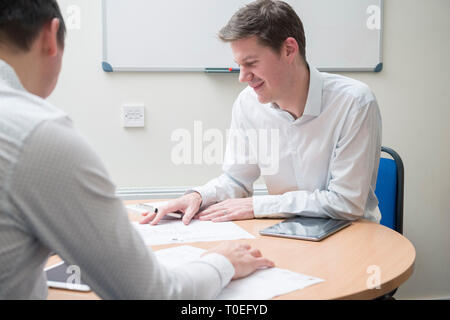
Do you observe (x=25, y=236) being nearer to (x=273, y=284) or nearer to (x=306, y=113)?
(x=273, y=284)

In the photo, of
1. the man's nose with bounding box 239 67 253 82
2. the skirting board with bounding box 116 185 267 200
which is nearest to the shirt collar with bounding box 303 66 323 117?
the man's nose with bounding box 239 67 253 82

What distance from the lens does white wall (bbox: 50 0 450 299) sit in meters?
2.12

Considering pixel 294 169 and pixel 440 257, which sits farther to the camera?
pixel 440 257

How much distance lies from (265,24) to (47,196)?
1117mm

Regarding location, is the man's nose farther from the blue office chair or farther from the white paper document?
the white paper document

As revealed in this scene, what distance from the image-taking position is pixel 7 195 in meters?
0.54

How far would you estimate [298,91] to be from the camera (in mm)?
1574

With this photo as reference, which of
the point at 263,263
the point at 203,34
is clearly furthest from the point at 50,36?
the point at 203,34

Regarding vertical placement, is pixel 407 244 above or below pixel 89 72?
below

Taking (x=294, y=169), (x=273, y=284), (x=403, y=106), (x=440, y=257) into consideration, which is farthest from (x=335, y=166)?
(x=440, y=257)

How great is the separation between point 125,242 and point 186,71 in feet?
5.52

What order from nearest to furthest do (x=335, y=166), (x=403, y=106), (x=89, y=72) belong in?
(x=335, y=166), (x=89, y=72), (x=403, y=106)

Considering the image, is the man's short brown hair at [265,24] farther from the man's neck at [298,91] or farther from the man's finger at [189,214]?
the man's finger at [189,214]

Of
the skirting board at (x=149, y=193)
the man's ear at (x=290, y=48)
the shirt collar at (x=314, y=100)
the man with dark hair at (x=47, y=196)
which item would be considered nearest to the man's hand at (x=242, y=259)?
the man with dark hair at (x=47, y=196)
